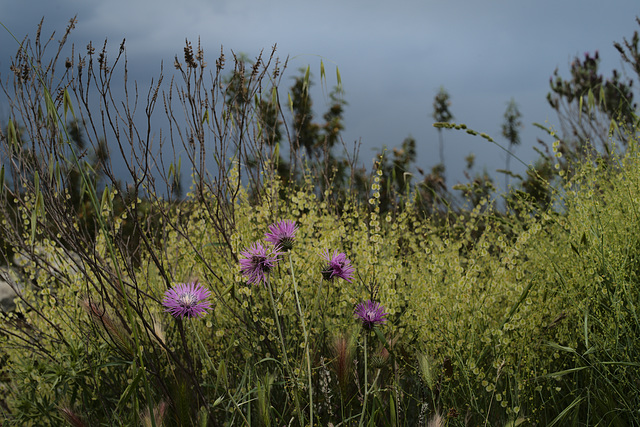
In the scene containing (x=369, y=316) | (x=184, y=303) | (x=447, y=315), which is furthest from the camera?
(x=447, y=315)

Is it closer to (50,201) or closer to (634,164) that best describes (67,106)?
(50,201)

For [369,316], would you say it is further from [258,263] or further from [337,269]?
[258,263]

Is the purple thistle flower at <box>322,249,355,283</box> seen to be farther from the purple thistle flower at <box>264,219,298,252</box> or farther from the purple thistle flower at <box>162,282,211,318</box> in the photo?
the purple thistle flower at <box>162,282,211,318</box>

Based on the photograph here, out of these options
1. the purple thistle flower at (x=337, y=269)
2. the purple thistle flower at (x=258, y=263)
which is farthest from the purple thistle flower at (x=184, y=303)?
the purple thistle flower at (x=337, y=269)

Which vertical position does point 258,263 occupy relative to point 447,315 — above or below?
above

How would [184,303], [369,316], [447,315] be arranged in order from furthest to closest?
[447,315]
[369,316]
[184,303]

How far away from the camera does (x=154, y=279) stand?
102 inches

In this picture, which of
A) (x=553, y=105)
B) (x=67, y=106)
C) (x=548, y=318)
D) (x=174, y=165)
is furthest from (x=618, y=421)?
(x=553, y=105)

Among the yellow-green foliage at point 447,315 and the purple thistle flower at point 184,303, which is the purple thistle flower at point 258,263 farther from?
the yellow-green foliage at point 447,315

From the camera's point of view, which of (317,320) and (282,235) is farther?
(317,320)

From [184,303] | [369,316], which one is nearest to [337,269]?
[369,316]

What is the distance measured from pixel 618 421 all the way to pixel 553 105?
6.59 meters

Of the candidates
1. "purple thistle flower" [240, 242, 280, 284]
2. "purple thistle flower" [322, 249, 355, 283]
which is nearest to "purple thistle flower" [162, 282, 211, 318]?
"purple thistle flower" [240, 242, 280, 284]

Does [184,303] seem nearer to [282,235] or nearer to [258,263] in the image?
[258,263]
